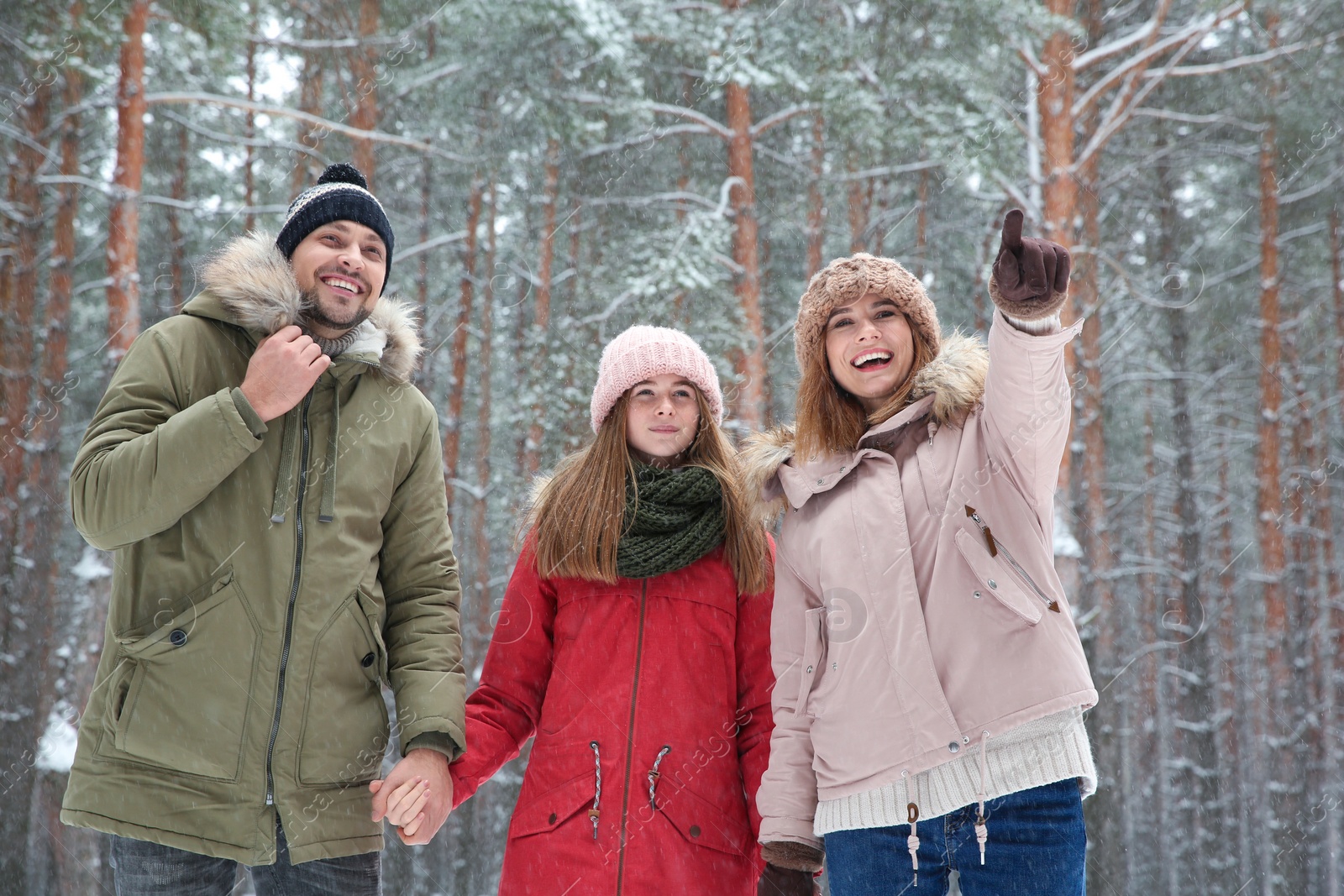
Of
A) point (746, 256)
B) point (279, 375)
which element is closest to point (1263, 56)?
point (746, 256)

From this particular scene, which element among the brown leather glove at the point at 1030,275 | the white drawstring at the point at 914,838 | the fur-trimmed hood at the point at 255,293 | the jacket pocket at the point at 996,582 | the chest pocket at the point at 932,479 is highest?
the fur-trimmed hood at the point at 255,293

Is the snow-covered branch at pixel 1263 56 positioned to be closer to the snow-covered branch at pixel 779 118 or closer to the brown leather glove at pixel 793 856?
the snow-covered branch at pixel 779 118

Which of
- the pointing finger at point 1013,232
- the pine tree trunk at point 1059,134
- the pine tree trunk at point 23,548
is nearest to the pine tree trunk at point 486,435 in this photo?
the pine tree trunk at point 23,548

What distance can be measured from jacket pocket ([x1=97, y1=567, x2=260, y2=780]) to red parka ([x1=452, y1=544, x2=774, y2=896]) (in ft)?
1.99

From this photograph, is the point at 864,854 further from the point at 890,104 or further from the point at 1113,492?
the point at 1113,492

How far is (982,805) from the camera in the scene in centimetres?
185

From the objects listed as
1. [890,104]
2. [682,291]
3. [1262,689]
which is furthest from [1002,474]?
[1262,689]

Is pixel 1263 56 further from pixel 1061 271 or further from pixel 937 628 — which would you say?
pixel 937 628

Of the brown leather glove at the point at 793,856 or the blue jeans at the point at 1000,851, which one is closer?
the blue jeans at the point at 1000,851

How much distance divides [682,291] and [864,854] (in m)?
5.62

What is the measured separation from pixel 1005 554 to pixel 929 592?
0.60 ft

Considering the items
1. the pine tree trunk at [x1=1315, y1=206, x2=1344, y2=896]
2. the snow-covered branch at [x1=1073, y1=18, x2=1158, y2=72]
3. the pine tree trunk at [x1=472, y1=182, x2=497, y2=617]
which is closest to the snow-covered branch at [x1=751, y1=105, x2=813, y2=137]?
the snow-covered branch at [x1=1073, y1=18, x2=1158, y2=72]

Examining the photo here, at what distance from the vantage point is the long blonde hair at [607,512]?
2.53 meters

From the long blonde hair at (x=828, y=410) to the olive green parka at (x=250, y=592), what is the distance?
3.33 ft
